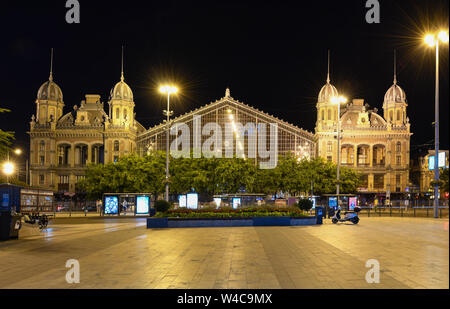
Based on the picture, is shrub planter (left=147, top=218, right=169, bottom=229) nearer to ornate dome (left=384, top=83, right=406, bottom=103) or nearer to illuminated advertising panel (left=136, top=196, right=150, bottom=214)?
illuminated advertising panel (left=136, top=196, right=150, bottom=214)

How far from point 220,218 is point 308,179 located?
38763 mm

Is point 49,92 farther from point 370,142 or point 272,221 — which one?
point 272,221

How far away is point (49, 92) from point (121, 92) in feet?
49.7

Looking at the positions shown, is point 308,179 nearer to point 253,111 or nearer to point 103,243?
point 253,111

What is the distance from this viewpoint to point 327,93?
278ft

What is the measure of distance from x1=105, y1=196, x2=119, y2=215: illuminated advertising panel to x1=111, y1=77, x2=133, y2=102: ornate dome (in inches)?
1586

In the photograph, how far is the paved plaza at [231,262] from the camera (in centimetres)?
1059

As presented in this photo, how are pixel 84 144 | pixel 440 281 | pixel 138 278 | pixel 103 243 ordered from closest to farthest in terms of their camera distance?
pixel 440 281, pixel 138 278, pixel 103 243, pixel 84 144

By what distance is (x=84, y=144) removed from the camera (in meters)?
85.3

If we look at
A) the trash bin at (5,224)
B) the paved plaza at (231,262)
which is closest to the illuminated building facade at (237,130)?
the trash bin at (5,224)

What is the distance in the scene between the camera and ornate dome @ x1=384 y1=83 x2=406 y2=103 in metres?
86.5

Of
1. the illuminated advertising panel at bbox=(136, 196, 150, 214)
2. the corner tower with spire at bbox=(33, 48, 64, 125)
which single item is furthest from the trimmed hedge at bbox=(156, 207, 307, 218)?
the corner tower with spire at bbox=(33, 48, 64, 125)

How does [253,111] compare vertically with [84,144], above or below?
above
